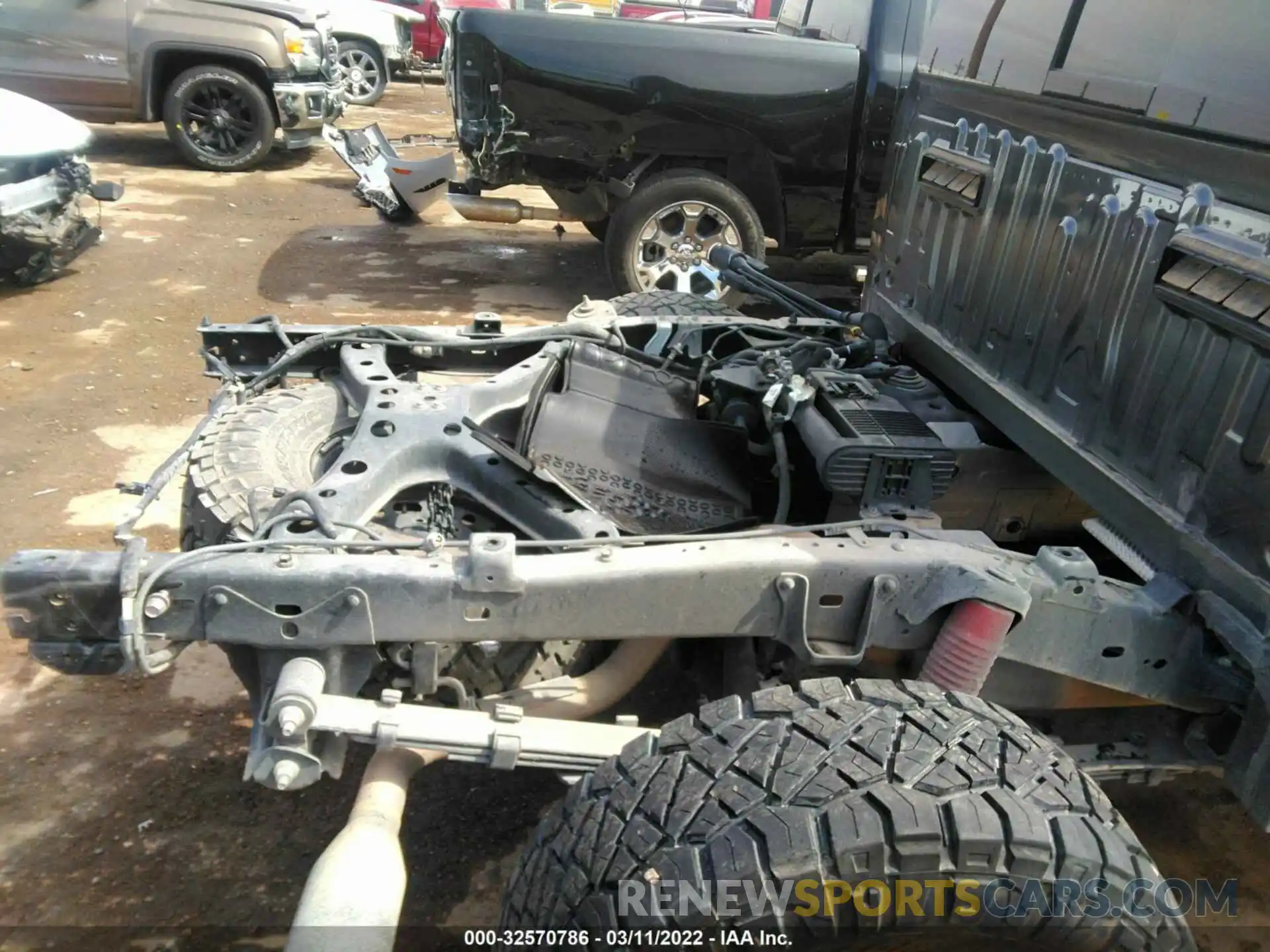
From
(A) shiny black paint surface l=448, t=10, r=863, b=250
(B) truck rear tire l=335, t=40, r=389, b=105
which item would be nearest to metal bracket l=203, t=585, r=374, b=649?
(A) shiny black paint surface l=448, t=10, r=863, b=250

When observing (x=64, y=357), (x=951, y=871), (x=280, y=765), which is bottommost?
(x=64, y=357)

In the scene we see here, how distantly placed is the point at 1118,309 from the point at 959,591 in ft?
2.92

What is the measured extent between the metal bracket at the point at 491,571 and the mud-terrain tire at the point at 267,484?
42 cm

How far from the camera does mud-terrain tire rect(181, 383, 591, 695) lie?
95.7 inches

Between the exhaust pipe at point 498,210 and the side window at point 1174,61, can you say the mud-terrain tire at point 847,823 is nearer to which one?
the side window at point 1174,61

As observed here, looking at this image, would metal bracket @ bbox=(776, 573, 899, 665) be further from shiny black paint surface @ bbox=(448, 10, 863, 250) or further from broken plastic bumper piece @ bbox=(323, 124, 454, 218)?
broken plastic bumper piece @ bbox=(323, 124, 454, 218)

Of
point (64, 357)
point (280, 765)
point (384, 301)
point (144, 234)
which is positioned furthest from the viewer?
point (144, 234)

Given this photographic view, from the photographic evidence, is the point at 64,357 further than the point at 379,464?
Yes

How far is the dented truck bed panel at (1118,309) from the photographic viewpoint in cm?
197

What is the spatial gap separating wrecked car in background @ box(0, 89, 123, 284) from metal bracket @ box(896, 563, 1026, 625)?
681 centimetres

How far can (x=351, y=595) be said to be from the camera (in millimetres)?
1970

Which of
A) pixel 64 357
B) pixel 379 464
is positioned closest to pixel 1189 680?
pixel 379 464

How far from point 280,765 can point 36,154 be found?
6.56 metres

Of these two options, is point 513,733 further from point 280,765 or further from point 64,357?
point 64,357
